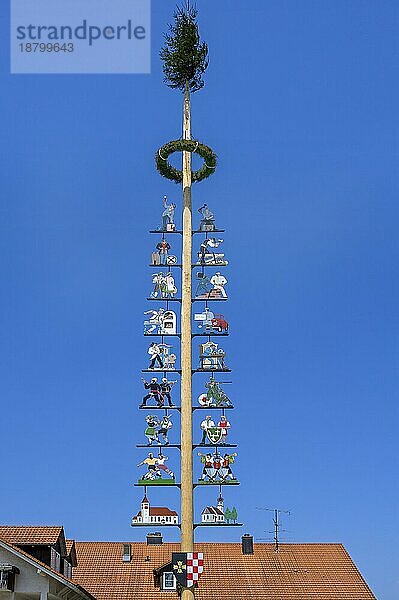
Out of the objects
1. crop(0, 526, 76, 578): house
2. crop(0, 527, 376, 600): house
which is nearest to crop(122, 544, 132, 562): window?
crop(0, 527, 376, 600): house

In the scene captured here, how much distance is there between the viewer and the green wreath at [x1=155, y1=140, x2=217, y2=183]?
22.8 m

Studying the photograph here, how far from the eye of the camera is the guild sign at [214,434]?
2095cm

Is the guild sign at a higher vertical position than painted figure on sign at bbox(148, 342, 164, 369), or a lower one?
lower

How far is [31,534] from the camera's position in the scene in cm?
3359

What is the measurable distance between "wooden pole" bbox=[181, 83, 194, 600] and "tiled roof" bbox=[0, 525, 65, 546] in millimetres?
14102

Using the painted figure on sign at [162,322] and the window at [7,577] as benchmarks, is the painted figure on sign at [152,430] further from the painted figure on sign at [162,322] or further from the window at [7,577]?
the window at [7,577]

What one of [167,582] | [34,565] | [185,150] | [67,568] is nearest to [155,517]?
[185,150]

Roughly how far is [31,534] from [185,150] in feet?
57.1

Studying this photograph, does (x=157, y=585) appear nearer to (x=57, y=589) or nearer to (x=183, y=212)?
(x=57, y=589)

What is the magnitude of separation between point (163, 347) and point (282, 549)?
84.8 feet

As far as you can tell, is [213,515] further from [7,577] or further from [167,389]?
[7,577]

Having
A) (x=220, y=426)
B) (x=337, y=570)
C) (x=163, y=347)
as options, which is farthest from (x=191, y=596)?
(x=337, y=570)

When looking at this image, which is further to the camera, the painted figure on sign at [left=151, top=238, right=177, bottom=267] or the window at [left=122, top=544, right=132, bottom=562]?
the window at [left=122, top=544, right=132, bottom=562]

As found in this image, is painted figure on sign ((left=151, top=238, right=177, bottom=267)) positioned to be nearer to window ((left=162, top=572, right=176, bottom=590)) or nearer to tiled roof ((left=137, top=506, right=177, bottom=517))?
tiled roof ((left=137, top=506, right=177, bottom=517))
